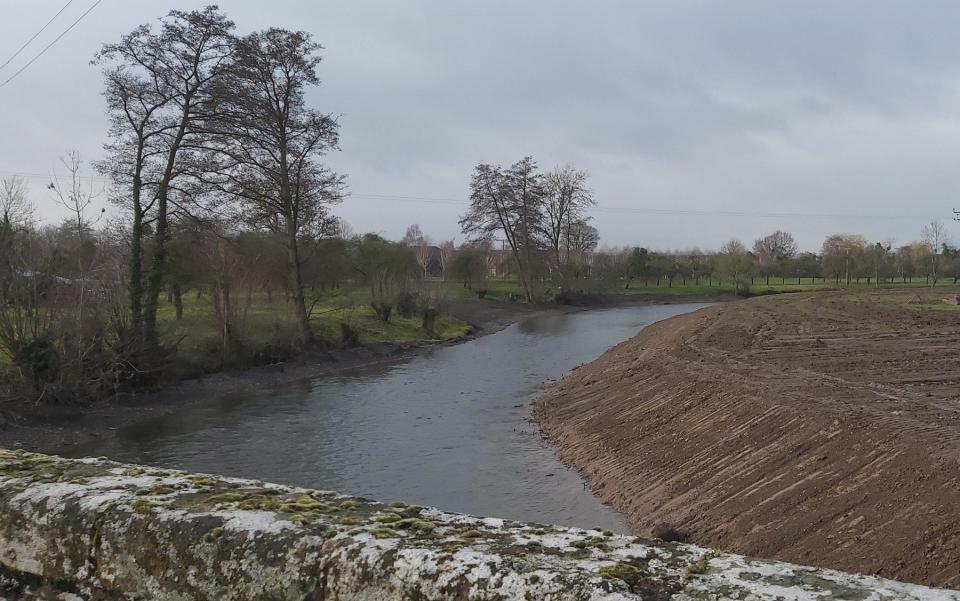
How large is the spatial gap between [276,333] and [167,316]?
5442 mm

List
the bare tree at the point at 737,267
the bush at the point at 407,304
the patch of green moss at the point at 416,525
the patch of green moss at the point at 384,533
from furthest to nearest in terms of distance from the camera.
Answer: the bare tree at the point at 737,267, the bush at the point at 407,304, the patch of green moss at the point at 416,525, the patch of green moss at the point at 384,533

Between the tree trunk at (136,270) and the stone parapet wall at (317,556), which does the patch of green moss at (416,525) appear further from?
the tree trunk at (136,270)

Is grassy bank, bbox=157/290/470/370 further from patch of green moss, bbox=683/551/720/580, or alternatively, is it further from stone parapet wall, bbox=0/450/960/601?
patch of green moss, bbox=683/551/720/580

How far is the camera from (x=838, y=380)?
1543 centimetres

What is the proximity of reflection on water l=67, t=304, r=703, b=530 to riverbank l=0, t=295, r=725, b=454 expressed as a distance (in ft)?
2.29

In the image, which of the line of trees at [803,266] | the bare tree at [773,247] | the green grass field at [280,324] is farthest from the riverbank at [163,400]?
the bare tree at [773,247]

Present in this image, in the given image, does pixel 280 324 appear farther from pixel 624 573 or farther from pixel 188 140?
pixel 624 573

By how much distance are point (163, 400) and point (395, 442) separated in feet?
32.3

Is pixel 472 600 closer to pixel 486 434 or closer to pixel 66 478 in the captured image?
pixel 66 478

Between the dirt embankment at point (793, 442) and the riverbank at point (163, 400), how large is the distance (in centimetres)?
1190

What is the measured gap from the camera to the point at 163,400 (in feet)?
75.0

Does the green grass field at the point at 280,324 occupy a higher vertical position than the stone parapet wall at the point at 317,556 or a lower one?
lower

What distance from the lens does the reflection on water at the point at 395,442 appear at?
43.5ft

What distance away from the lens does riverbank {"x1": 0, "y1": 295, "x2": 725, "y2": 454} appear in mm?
17688
